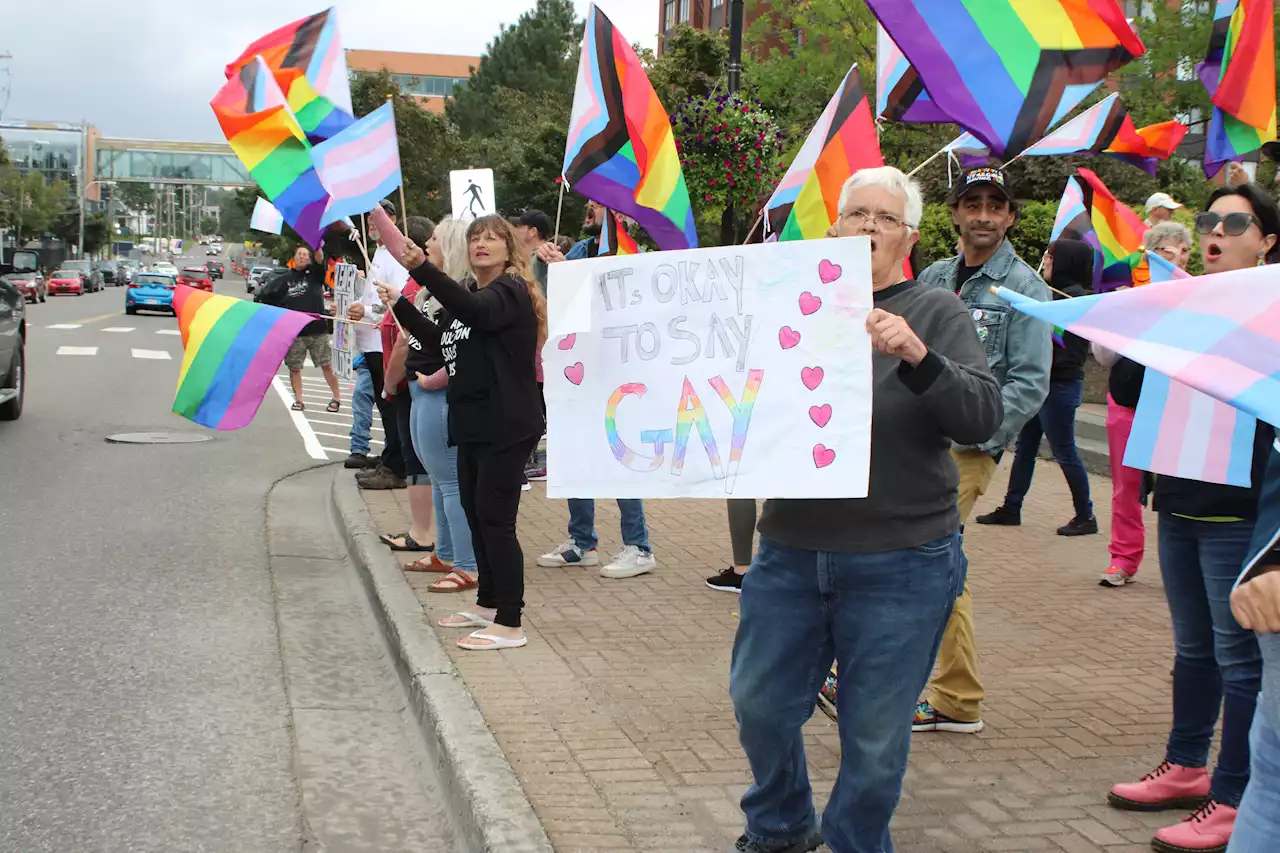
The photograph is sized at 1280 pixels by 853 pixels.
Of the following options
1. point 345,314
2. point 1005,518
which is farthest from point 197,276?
point 1005,518

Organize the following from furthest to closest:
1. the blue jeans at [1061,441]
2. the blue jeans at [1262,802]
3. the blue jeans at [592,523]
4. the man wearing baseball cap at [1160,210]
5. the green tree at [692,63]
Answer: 1. the green tree at [692,63]
2. the blue jeans at [1061,441]
3. the blue jeans at [592,523]
4. the man wearing baseball cap at [1160,210]
5. the blue jeans at [1262,802]

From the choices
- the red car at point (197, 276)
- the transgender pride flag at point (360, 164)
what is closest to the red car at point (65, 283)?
the red car at point (197, 276)

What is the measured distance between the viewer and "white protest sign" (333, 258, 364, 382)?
8539 millimetres

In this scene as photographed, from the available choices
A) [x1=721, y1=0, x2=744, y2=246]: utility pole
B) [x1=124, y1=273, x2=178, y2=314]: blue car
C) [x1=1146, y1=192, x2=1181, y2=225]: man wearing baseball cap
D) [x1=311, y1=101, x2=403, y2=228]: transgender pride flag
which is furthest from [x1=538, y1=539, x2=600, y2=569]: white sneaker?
[x1=124, y1=273, x2=178, y2=314]: blue car

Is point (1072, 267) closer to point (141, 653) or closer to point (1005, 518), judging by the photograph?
point (1005, 518)

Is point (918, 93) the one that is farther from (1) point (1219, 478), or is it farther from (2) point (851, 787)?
(2) point (851, 787)

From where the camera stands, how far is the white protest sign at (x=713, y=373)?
313 centimetres

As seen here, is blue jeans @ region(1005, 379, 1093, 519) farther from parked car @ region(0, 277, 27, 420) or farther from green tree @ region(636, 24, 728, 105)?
green tree @ region(636, 24, 728, 105)

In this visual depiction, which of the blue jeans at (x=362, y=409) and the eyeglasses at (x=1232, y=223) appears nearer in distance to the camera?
the eyeglasses at (x=1232, y=223)

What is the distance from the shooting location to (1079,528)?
30.5ft

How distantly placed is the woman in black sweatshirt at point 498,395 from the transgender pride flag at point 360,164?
44 centimetres

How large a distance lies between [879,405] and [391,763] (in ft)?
8.62

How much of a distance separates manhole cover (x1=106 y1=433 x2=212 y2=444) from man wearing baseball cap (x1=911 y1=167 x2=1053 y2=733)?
10001 millimetres

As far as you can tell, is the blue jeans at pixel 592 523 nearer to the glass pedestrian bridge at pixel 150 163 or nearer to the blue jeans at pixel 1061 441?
the blue jeans at pixel 1061 441
